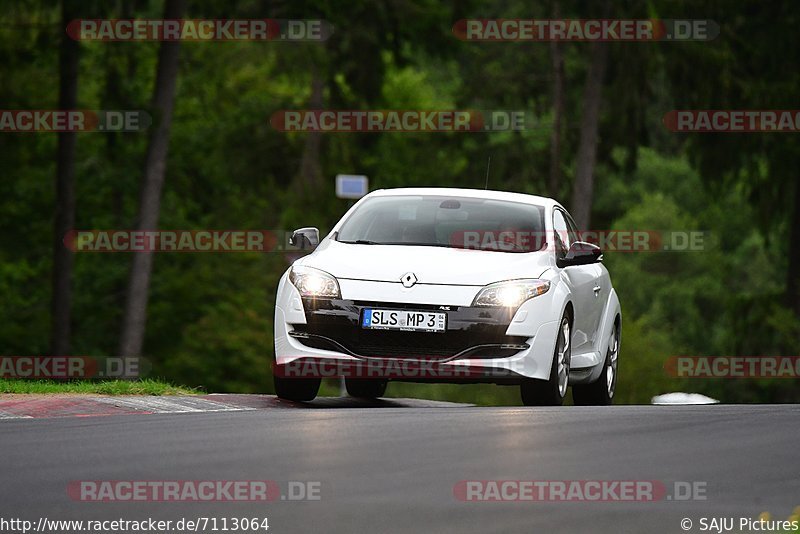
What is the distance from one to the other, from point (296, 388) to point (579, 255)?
99.1 inches

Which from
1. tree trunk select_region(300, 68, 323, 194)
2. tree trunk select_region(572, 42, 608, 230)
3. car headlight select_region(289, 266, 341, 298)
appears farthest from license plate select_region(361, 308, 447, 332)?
tree trunk select_region(300, 68, 323, 194)

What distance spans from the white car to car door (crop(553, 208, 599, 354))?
0.04 meters

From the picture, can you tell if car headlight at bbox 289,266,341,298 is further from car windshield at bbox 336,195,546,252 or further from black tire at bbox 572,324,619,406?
black tire at bbox 572,324,619,406

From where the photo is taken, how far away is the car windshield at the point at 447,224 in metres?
14.9

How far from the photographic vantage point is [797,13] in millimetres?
38875

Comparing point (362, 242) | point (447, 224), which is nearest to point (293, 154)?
point (447, 224)

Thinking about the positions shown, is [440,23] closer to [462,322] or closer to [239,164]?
[239,164]

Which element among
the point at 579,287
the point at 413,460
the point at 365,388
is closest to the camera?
the point at 413,460

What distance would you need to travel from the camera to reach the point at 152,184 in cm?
3316

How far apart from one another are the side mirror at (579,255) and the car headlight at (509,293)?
2.50ft

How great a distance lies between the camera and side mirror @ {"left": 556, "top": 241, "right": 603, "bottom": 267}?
49.0 ft

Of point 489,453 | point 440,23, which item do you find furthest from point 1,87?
point 489,453

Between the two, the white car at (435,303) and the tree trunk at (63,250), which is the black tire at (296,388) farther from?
the tree trunk at (63,250)

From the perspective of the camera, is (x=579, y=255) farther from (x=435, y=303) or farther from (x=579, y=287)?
(x=435, y=303)
